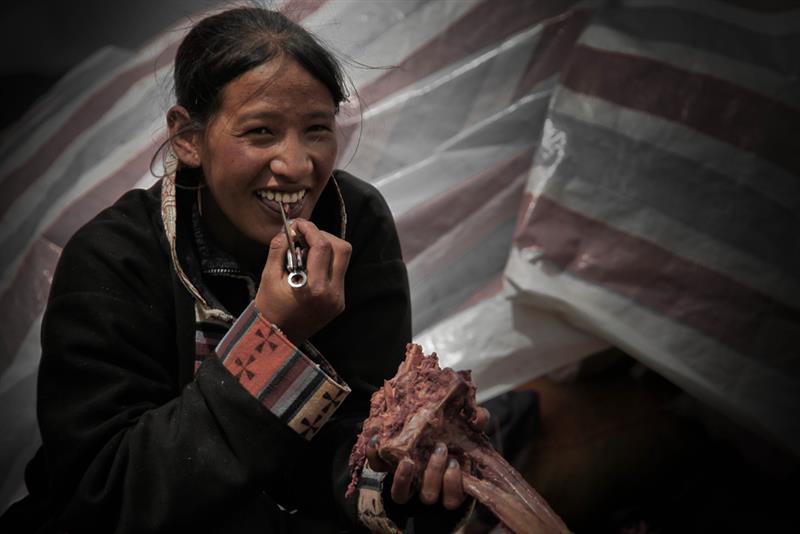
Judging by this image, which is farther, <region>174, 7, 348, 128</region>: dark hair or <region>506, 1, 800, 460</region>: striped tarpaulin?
<region>506, 1, 800, 460</region>: striped tarpaulin

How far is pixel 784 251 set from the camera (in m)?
1.69

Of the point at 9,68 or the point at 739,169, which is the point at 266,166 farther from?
the point at 739,169

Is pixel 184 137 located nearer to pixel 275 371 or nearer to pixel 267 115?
pixel 267 115

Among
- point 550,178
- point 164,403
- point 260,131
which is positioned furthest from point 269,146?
point 550,178

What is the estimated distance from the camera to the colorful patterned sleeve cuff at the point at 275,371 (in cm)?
102

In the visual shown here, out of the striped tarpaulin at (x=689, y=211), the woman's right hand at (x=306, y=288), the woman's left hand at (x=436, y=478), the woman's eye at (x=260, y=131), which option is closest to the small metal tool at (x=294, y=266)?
the woman's right hand at (x=306, y=288)

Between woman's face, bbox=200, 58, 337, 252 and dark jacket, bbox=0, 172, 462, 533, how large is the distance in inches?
4.5

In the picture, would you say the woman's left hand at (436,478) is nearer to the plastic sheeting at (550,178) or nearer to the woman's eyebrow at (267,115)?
the woman's eyebrow at (267,115)

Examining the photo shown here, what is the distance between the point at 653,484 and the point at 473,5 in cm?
120

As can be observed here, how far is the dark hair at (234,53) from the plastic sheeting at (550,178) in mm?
449

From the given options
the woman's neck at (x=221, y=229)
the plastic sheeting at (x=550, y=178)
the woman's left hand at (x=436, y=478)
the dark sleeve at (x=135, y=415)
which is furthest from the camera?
the plastic sheeting at (x=550, y=178)

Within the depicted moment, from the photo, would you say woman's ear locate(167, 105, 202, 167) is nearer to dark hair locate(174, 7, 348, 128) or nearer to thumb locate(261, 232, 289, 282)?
dark hair locate(174, 7, 348, 128)

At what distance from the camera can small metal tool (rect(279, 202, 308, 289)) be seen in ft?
3.32

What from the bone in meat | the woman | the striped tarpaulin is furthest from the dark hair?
the striped tarpaulin
